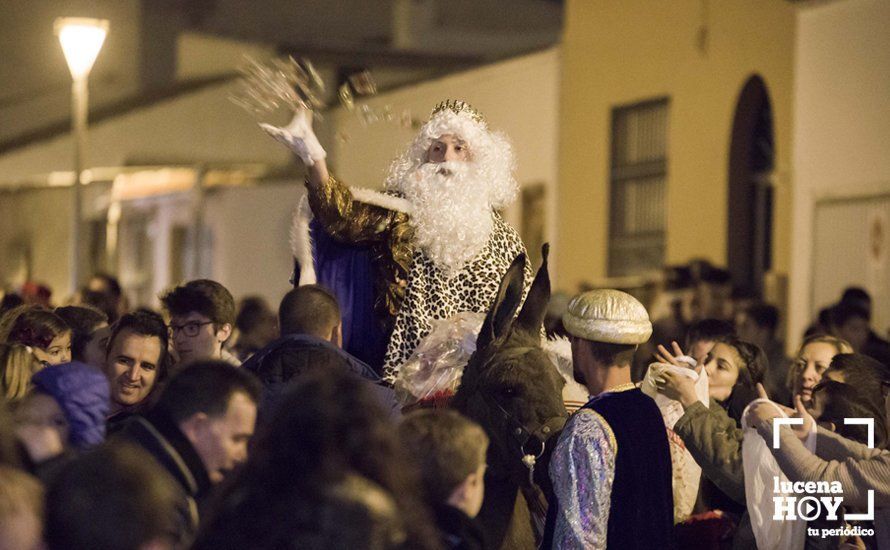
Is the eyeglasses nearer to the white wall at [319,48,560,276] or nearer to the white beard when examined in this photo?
the white beard

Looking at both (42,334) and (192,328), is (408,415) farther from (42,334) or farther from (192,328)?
(42,334)

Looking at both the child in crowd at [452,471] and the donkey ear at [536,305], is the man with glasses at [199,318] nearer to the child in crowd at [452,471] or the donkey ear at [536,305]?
the donkey ear at [536,305]

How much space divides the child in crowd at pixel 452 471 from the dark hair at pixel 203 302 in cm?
295

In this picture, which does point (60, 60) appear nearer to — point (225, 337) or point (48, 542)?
point (225, 337)

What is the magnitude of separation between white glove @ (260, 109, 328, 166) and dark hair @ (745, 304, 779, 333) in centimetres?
628

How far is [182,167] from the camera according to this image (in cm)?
2767

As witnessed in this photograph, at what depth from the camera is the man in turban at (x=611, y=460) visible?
562cm

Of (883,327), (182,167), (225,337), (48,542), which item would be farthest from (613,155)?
(48,542)

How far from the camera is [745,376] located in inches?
325

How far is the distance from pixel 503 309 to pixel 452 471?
1.91 metres

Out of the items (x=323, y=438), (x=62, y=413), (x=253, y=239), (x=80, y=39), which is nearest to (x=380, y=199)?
(x=62, y=413)

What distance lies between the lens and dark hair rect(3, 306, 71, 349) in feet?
25.5

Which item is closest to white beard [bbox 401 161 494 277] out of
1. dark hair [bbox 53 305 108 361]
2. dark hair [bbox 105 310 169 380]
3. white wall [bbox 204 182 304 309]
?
dark hair [bbox 105 310 169 380]

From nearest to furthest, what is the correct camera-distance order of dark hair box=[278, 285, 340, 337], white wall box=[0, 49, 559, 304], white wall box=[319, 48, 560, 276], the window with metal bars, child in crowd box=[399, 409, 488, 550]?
child in crowd box=[399, 409, 488, 550] < dark hair box=[278, 285, 340, 337] < the window with metal bars < white wall box=[319, 48, 560, 276] < white wall box=[0, 49, 559, 304]
